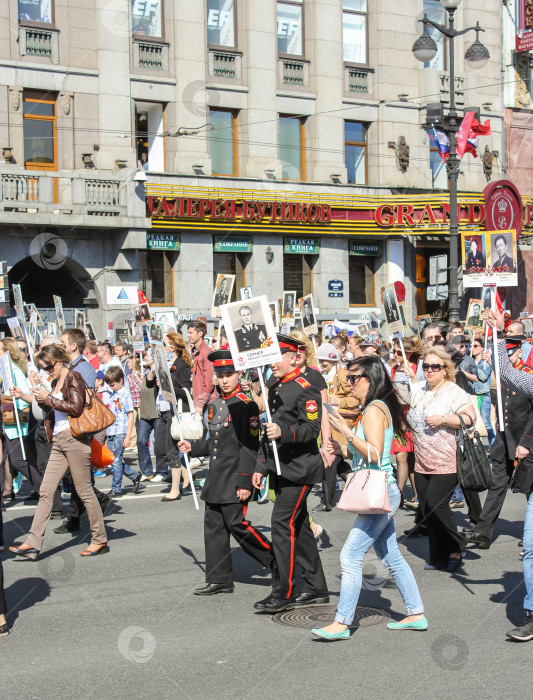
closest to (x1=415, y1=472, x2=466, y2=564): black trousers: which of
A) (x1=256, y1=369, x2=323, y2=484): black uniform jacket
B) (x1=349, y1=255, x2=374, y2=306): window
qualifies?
(x1=256, y1=369, x2=323, y2=484): black uniform jacket

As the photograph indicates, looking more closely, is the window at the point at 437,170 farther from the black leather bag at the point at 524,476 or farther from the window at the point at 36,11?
the black leather bag at the point at 524,476

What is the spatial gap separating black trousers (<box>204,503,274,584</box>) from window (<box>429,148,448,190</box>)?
90.0ft

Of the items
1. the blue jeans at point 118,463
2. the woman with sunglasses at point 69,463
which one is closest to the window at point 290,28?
the blue jeans at point 118,463

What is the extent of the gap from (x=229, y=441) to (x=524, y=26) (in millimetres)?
32087

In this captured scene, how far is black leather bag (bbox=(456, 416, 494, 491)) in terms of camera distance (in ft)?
24.3

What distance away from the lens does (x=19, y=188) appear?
2512 cm

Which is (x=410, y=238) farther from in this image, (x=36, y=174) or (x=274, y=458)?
(x=274, y=458)

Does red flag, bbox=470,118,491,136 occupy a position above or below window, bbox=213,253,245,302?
above

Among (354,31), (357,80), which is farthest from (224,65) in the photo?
(354,31)

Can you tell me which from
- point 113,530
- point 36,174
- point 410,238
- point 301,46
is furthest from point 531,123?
point 113,530

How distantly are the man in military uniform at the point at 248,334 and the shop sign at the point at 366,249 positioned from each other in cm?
2476

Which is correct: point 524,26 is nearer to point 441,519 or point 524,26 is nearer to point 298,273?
point 298,273

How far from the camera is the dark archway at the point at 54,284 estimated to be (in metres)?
27.1

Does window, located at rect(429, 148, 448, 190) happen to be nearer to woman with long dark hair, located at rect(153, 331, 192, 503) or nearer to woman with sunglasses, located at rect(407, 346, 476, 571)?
woman with long dark hair, located at rect(153, 331, 192, 503)
